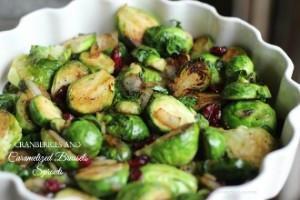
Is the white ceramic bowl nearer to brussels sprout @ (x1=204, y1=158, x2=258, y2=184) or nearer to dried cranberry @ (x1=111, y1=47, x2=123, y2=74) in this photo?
brussels sprout @ (x1=204, y1=158, x2=258, y2=184)

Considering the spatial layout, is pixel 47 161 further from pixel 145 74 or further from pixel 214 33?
pixel 214 33

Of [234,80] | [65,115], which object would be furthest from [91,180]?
[234,80]

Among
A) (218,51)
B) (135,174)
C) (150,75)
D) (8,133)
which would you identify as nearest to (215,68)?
(218,51)

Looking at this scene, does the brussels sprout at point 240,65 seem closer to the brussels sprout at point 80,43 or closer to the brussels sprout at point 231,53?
the brussels sprout at point 231,53

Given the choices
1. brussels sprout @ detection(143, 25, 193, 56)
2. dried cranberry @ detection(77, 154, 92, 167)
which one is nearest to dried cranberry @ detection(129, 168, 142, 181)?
dried cranberry @ detection(77, 154, 92, 167)

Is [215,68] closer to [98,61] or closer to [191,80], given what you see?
[191,80]

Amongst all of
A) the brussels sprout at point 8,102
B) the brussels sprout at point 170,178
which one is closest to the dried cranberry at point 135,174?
the brussels sprout at point 170,178
